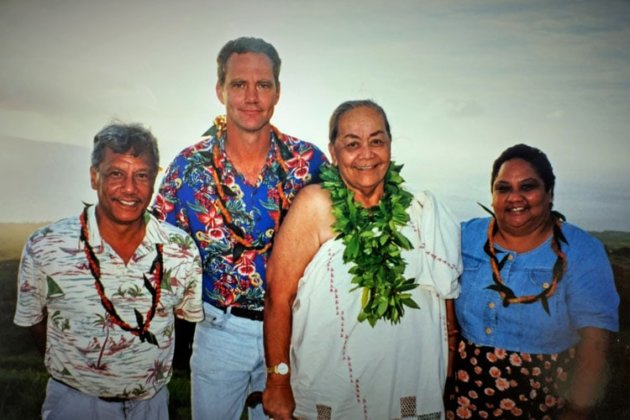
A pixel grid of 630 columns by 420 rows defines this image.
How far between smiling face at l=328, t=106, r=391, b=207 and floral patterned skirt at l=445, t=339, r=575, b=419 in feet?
3.53

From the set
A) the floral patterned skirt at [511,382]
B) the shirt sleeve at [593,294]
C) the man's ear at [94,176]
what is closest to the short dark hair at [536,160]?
the shirt sleeve at [593,294]

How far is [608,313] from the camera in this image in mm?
2035

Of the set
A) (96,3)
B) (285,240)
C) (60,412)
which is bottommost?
(60,412)

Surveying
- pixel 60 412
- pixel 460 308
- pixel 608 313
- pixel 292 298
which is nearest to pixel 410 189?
pixel 460 308

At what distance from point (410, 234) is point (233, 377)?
4.25ft

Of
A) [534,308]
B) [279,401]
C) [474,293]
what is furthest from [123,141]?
[534,308]

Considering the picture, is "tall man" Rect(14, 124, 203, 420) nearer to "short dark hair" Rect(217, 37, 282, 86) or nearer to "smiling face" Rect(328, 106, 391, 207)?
"short dark hair" Rect(217, 37, 282, 86)

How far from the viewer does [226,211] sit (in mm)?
2250

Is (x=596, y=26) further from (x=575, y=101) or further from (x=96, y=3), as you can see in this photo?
(x=96, y=3)

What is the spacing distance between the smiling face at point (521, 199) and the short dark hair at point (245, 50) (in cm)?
137

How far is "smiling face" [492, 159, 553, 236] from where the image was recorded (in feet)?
6.93

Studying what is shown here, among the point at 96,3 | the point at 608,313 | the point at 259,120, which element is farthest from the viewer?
the point at 96,3

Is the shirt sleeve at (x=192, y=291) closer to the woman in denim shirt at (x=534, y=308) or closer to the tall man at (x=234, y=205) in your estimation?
the tall man at (x=234, y=205)

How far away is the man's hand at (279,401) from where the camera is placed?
6.95 feet
